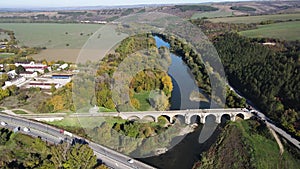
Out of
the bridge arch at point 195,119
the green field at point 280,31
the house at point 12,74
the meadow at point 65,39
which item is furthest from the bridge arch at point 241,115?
the house at point 12,74

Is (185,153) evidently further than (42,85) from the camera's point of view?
No

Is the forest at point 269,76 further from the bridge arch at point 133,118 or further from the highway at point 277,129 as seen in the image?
the bridge arch at point 133,118

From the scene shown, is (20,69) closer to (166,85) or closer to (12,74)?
(12,74)

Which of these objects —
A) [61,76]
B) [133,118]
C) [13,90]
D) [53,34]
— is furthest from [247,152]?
[53,34]

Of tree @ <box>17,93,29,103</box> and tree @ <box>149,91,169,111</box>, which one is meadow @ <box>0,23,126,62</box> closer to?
Answer: tree @ <box>17,93,29,103</box>

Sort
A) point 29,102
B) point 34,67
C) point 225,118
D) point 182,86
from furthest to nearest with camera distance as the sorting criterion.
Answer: point 34,67
point 182,86
point 29,102
point 225,118

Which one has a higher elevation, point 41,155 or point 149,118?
point 41,155

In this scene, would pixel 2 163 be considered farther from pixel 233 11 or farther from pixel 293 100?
pixel 233 11

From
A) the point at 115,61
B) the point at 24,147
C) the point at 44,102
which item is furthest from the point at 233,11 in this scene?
the point at 24,147
